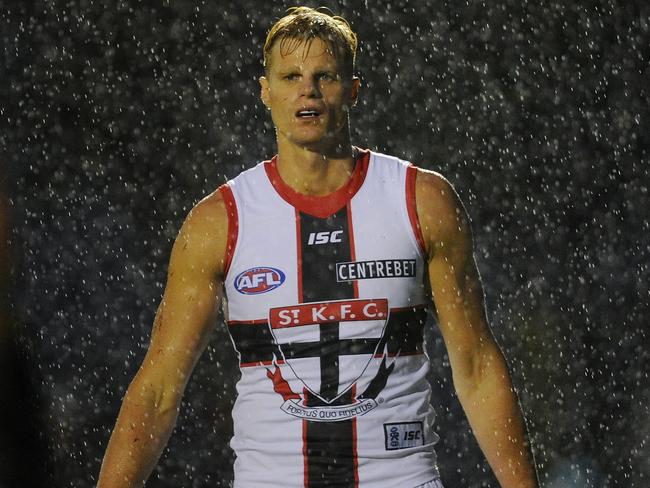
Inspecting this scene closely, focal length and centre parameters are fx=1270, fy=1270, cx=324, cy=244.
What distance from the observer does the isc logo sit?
3.39m

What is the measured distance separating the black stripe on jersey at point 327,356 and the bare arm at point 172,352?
248 mm

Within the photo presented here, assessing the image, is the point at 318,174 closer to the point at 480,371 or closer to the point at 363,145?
the point at 480,371

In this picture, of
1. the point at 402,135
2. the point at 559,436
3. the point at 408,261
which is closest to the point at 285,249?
the point at 408,261

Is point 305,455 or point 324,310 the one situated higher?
point 324,310

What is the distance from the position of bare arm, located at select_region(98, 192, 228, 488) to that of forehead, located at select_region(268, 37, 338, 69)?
0.45 meters

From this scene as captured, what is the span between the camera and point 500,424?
3.29 meters

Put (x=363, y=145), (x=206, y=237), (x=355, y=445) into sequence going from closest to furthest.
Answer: (x=355, y=445), (x=206, y=237), (x=363, y=145)

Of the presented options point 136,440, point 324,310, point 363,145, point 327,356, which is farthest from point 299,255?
point 363,145

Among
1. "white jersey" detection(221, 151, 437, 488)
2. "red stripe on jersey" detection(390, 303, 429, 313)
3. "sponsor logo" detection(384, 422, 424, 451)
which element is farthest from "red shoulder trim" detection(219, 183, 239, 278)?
"sponsor logo" detection(384, 422, 424, 451)

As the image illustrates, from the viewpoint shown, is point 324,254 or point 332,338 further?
point 324,254

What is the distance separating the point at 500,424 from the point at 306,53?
3.65ft

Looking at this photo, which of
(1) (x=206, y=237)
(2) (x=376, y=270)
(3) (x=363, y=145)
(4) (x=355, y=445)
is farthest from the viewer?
(3) (x=363, y=145)

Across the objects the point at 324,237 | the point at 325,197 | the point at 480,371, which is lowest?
the point at 480,371

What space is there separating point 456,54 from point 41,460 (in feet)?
8.37
